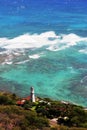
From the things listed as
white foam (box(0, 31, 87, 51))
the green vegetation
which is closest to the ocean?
white foam (box(0, 31, 87, 51))

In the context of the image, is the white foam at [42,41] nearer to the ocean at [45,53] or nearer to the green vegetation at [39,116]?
the ocean at [45,53]

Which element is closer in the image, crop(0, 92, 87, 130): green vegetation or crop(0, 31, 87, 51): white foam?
crop(0, 92, 87, 130): green vegetation

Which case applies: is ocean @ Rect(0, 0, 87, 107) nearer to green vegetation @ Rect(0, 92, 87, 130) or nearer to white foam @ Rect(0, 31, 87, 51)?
white foam @ Rect(0, 31, 87, 51)

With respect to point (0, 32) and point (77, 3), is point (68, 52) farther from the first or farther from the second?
point (77, 3)

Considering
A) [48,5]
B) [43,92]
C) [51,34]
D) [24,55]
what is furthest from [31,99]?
[48,5]

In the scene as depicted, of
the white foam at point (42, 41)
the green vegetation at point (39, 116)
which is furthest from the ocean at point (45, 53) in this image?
the green vegetation at point (39, 116)

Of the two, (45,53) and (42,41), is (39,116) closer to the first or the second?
(45,53)
